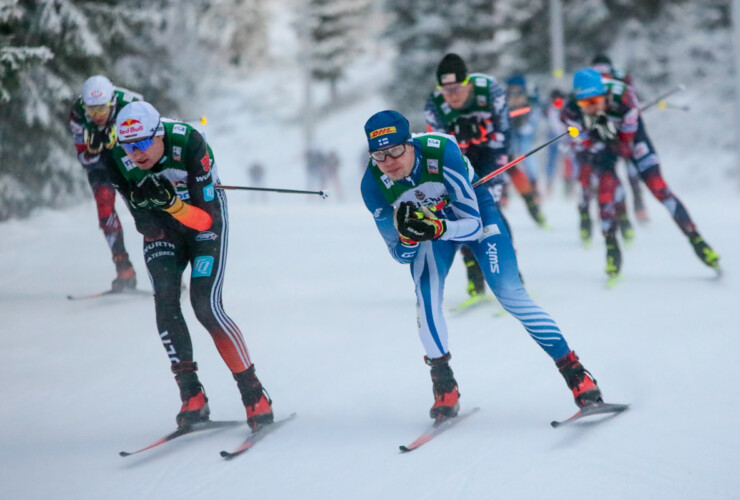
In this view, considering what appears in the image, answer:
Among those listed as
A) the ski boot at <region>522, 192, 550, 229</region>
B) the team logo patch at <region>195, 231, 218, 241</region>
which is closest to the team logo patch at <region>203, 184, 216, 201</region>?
the team logo patch at <region>195, 231, 218, 241</region>

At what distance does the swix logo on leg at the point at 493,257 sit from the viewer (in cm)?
462

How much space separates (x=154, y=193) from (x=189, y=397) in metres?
1.35

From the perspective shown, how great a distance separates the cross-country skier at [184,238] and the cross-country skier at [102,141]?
148 cm

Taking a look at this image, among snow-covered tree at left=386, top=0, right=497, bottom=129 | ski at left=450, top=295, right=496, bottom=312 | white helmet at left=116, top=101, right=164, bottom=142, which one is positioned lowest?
ski at left=450, top=295, right=496, bottom=312

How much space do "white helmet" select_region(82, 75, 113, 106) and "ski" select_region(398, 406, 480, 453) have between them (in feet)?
13.2

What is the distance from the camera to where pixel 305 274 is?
9617 millimetres

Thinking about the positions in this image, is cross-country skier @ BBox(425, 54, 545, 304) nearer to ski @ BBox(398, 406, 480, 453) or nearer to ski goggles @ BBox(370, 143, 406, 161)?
ski @ BBox(398, 406, 480, 453)

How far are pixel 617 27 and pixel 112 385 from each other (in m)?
23.6

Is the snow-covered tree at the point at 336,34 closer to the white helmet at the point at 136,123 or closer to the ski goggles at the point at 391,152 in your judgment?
the white helmet at the point at 136,123

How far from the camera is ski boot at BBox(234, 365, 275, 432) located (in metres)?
4.90

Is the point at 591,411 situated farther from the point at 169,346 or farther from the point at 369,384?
the point at 169,346

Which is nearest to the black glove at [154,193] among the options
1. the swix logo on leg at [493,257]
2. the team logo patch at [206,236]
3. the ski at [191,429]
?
the team logo patch at [206,236]

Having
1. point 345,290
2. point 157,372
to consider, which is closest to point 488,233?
Answer: point 157,372

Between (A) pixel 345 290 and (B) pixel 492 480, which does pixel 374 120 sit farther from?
(A) pixel 345 290
